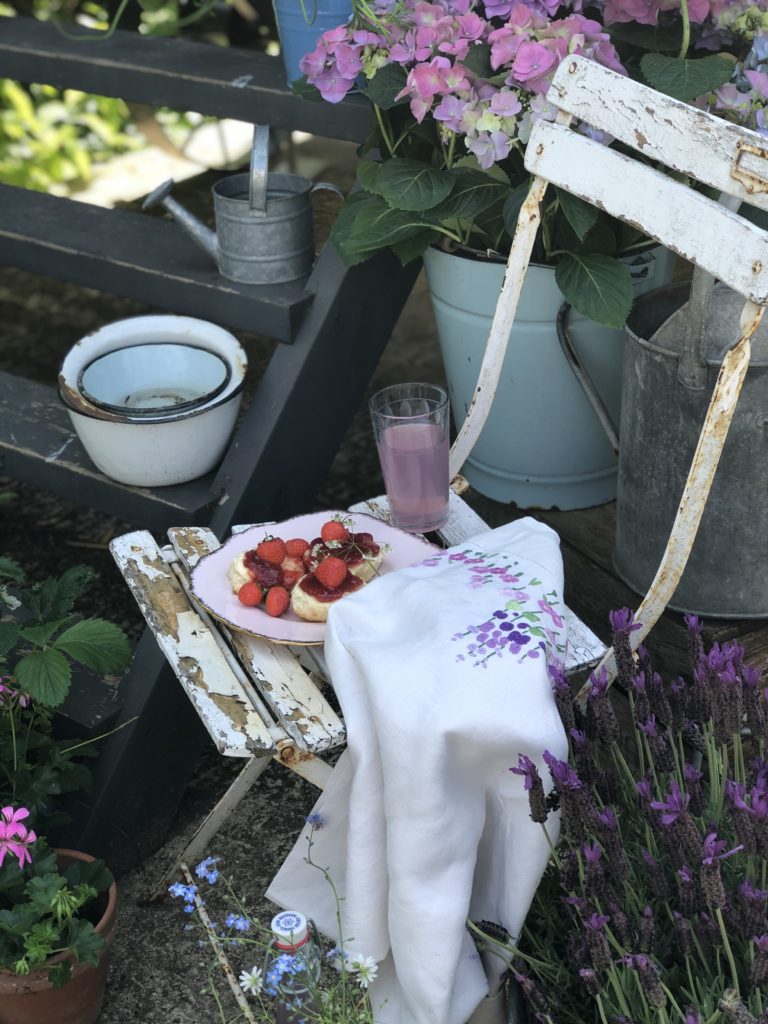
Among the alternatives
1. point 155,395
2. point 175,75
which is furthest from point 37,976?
point 175,75

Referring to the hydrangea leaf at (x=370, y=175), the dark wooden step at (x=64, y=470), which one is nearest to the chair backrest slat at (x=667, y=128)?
the hydrangea leaf at (x=370, y=175)

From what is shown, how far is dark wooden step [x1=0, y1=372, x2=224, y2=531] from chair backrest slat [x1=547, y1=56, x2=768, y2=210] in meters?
0.92

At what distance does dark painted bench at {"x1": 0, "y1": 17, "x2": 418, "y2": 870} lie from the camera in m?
2.08

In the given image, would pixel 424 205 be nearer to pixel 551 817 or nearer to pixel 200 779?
pixel 551 817

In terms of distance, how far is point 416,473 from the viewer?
183 centimetres

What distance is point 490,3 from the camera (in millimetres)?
1727

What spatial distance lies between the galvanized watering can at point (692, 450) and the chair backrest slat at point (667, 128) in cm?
17

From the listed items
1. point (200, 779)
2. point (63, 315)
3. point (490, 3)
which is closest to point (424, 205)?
point (490, 3)

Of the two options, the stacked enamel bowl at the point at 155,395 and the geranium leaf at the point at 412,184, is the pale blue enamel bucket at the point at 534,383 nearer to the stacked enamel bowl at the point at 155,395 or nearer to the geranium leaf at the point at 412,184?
the geranium leaf at the point at 412,184

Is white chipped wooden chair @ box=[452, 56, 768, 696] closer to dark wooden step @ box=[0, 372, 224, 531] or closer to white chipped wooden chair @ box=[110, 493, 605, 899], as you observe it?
white chipped wooden chair @ box=[110, 493, 605, 899]

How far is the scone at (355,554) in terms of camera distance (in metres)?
1.72

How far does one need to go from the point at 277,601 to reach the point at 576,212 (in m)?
0.71

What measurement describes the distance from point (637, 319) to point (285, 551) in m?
0.68

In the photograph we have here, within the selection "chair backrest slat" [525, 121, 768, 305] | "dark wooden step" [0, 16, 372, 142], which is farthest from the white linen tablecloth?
"dark wooden step" [0, 16, 372, 142]
